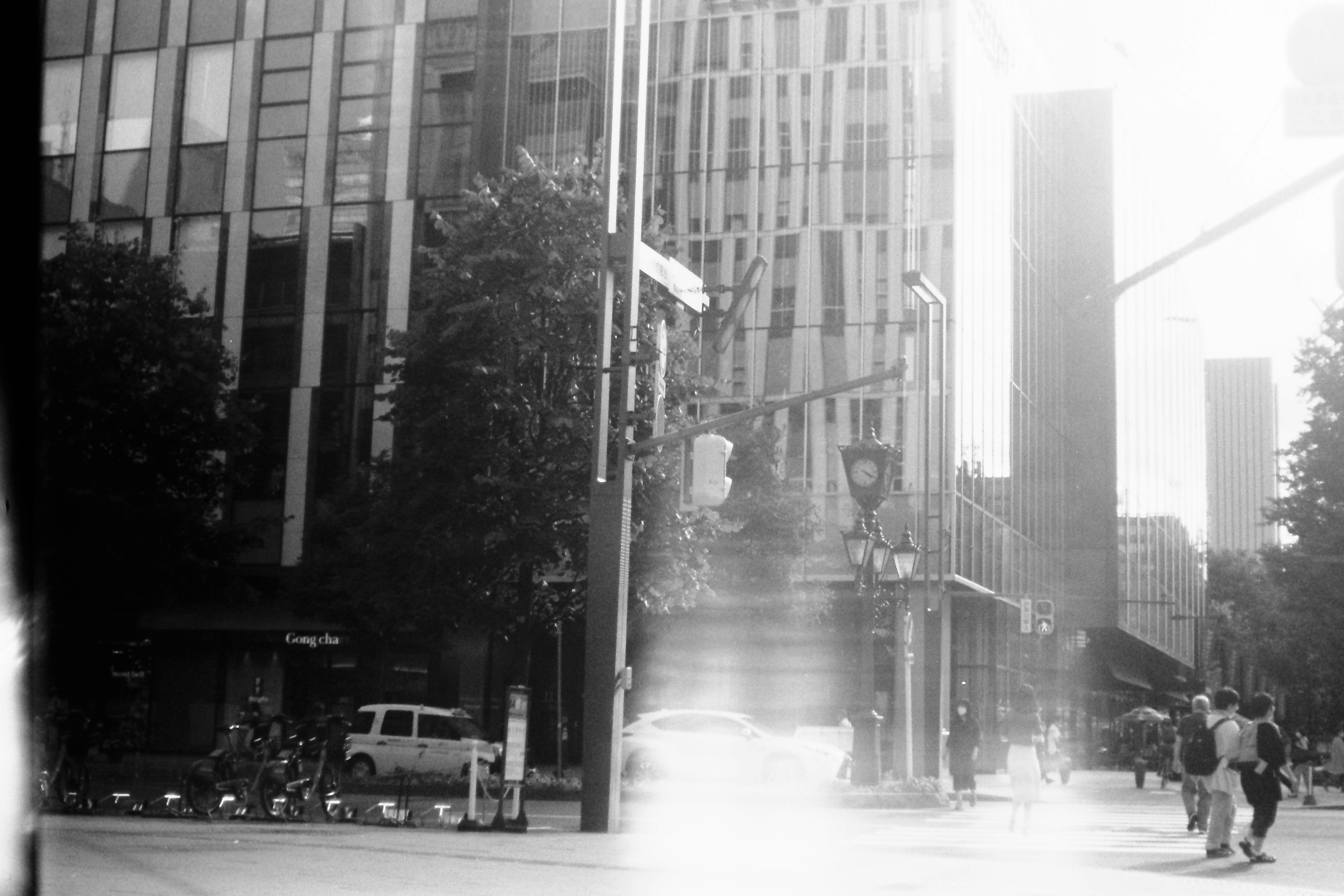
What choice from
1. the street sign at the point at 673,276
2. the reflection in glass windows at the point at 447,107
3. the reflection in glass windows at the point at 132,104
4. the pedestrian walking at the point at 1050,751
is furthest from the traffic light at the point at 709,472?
the reflection in glass windows at the point at 132,104

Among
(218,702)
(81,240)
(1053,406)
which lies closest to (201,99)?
(81,240)

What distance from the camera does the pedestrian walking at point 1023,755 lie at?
2106 cm

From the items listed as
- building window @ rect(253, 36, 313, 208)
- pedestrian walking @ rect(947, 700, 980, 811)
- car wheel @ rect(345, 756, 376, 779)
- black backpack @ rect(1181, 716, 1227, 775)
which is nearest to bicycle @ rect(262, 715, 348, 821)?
black backpack @ rect(1181, 716, 1227, 775)

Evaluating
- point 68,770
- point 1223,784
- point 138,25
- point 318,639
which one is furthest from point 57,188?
point 1223,784

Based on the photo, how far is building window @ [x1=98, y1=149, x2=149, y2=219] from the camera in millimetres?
46469

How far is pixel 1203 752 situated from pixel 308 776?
1088 centimetres

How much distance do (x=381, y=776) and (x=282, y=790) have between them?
1224 cm

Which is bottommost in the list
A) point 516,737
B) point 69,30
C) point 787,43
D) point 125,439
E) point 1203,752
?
point 516,737

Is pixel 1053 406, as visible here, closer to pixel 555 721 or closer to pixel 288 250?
pixel 555 721

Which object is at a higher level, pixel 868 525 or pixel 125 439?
pixel 125 439

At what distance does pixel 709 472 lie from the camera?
19984 millimetres

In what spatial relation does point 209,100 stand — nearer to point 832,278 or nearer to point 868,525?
point 832,278

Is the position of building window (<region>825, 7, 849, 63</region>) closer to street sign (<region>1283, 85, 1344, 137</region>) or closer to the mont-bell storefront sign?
the mont-bell storefront sign

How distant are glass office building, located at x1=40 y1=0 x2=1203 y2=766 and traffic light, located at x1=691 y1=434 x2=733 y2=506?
71.5ft
